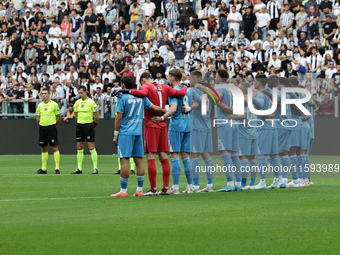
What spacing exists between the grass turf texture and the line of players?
54cm

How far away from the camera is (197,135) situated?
14312 millimetres

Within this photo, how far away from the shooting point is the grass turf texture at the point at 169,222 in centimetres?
798

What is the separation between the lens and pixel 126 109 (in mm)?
13367

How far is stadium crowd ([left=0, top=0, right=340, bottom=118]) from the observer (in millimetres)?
29953

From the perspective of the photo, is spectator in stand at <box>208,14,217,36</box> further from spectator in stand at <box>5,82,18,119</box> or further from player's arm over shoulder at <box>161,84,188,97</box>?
player's arm over shoulder at <box>161,84,188,97</box>

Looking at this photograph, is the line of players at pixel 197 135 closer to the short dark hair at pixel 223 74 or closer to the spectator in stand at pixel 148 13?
the short dark hair at pixel 223 74

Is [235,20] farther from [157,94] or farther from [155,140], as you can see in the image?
[155,140]

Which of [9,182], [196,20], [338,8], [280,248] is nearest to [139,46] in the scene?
[196,20]

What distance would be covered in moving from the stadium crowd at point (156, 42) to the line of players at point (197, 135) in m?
11.6

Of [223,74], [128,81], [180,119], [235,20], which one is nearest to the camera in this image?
[128,81]

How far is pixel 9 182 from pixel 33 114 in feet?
47.1

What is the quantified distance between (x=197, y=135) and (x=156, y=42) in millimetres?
19042

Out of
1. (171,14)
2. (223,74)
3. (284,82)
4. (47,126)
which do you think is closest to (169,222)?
(223,74)

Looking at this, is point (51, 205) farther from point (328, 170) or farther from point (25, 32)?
point (25, 32)
